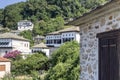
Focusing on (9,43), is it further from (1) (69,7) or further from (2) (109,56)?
(2) (109,56)

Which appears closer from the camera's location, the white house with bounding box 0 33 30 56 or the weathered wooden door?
the weathered wooden door

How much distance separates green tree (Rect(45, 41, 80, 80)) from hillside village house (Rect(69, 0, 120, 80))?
432 centimetres

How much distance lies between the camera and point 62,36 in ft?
209

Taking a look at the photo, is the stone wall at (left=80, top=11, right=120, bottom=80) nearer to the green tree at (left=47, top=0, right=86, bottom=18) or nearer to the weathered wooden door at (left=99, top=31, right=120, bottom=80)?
the weathered wooden door at (left=99, top=31, right=120, bottom=80)

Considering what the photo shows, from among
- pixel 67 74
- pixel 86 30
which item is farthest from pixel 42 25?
pixel 86 30

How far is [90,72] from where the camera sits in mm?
9250

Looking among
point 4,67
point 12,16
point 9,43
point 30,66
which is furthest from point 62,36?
point 12,16

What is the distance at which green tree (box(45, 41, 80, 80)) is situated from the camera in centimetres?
1468

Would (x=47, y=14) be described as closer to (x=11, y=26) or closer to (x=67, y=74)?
(x=11, y=26)

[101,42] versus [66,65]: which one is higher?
[101,42]

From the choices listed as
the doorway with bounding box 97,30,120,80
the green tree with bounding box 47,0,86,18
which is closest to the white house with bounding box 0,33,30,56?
the green tree with bounding box 47,0,86,18

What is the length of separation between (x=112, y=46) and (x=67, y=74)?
8271mm

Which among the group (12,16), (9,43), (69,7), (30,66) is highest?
(69,7)

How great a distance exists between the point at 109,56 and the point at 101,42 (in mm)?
666
